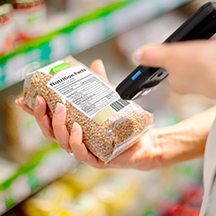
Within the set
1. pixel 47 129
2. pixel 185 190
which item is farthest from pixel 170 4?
pixel 185 190

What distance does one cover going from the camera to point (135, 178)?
1312mm

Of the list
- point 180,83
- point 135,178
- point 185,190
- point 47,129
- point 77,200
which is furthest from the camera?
point 185,190

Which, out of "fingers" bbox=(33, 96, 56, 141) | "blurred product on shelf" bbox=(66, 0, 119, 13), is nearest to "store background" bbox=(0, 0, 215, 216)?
"blurred product on shelf" bbox=(66, 0, 119, 13)

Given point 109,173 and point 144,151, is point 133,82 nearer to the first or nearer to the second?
point 144,151

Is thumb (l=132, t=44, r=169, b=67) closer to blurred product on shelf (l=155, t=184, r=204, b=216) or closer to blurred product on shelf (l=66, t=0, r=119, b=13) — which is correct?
blurred product on shelf (l=66, t=0, r=119, b=13)

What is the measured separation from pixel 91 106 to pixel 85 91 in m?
0.05

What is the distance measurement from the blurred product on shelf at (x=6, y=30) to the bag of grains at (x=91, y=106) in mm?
93

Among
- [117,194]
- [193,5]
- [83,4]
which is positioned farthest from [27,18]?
[193,5]

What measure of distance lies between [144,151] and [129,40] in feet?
3.06

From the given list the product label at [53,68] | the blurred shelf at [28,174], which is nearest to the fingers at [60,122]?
the product label at [53,68]

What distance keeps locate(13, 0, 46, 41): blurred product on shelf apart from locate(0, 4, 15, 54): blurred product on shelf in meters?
0.04

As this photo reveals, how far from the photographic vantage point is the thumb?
437 millimetres

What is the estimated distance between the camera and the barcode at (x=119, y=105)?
2.26 feet

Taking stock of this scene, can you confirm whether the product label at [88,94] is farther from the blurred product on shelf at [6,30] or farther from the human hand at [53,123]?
the blurred product on shelf at [6,30]
